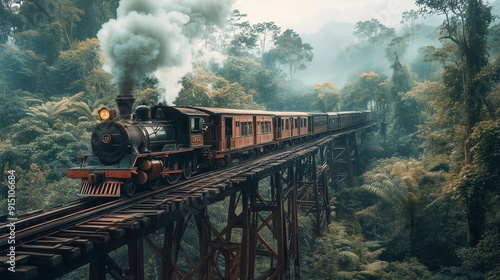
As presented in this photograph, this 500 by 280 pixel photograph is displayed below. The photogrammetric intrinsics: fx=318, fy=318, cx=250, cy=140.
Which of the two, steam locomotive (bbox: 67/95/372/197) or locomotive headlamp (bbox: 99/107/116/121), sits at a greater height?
locomotive headlamp (bbox: 99/107/116/121)

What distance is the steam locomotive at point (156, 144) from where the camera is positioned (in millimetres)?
7918

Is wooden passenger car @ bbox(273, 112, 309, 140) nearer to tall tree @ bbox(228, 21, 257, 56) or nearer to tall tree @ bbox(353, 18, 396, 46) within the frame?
tall tree @ bbox(228, 21, 257, 56)

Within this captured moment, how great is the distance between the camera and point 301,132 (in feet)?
A: 73.8

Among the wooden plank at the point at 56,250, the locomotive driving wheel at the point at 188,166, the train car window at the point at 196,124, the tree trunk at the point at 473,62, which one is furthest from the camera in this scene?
the tree trunk at the point at 473,62

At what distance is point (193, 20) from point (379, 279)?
18.0 m

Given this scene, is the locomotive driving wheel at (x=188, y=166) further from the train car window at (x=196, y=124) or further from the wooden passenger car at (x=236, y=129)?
the wooden passenger car at (x=236, y=129)

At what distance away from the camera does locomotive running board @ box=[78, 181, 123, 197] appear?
7572mm

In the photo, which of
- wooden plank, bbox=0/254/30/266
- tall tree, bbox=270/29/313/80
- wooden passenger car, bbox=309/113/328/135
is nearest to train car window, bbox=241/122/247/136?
wooden passenger car, bbox=309/113/328/135

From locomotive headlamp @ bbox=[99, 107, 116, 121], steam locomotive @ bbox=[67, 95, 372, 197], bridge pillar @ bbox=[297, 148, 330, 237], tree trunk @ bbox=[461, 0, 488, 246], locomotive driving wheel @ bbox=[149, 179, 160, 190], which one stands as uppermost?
tree trunk @ bbox=[461, 0, 488, 246]

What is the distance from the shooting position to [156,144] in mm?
9414

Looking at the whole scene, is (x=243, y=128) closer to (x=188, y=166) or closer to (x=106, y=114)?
(x=188, y=166)

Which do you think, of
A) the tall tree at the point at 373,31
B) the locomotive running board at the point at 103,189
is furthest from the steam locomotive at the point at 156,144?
the tall tree at the point at 373,31

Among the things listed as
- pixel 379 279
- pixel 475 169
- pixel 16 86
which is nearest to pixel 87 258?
pixel 475 169

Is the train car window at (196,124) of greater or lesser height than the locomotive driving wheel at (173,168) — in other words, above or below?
above
